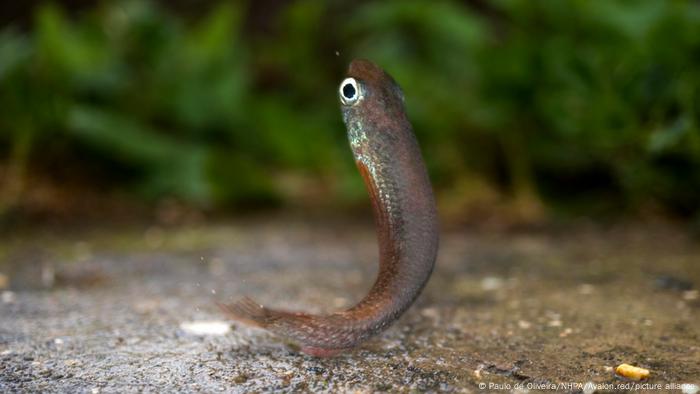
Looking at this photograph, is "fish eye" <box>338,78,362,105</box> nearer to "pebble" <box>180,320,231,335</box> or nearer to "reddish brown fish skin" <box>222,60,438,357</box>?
"reddish brown fish skin" <box>222,60,438,357</box>

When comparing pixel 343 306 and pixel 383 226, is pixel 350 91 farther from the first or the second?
pixel 343 306

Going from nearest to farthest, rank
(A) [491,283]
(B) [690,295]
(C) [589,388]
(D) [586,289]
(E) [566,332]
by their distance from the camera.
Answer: (C) [589,388] → (E) [566,332] → (B) [690,295] → (D) [586,289] → (A) [491,283]

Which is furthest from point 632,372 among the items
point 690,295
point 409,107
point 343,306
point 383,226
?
point 409,107

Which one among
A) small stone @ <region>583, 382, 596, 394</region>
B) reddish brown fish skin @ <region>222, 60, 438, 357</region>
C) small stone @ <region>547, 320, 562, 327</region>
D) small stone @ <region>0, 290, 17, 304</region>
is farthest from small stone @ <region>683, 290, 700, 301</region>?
small stone @ <region>0, 290, 17, 304</region>

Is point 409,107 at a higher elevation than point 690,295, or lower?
higher

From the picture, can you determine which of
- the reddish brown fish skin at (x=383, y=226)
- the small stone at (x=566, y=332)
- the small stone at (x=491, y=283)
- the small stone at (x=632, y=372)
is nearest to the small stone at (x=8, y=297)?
the reddish brown fish skin at (x=383, y=226)
